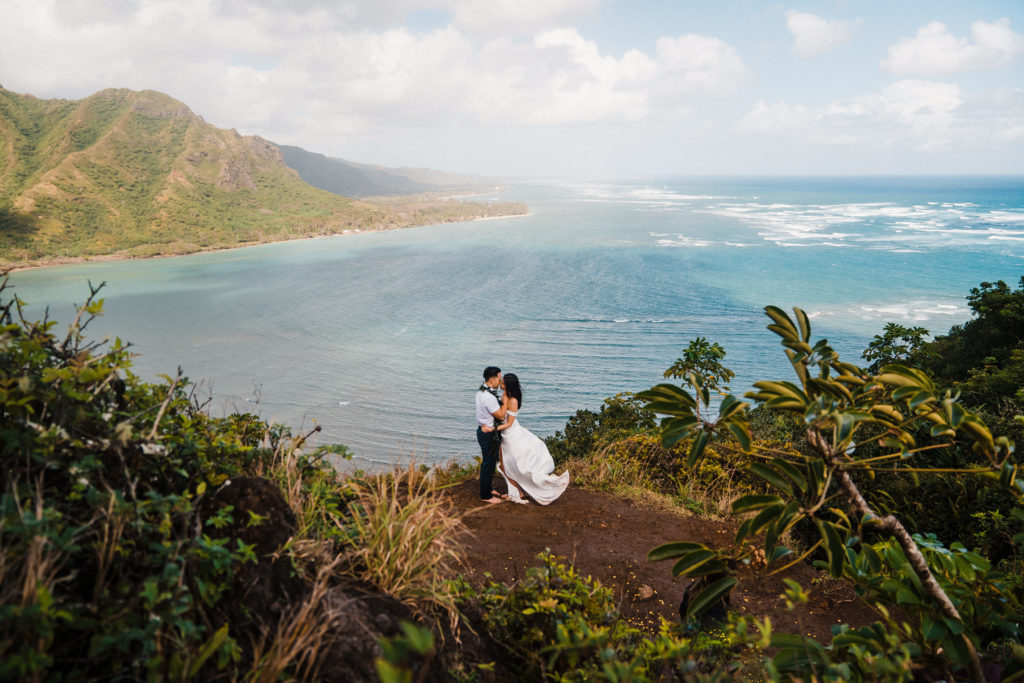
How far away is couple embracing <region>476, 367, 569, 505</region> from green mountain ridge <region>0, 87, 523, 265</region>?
240 ft

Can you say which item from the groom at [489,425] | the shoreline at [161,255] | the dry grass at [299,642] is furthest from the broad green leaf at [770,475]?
the shoreline at [161,255]

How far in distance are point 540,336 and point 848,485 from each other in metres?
33.3

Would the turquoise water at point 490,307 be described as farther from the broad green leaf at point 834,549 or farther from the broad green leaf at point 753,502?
the broad green leaf at point 834,549

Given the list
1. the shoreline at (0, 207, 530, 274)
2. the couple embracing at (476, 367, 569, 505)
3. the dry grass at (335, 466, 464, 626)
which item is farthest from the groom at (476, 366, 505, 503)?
the shoreline at (0, 207, 530, 274)

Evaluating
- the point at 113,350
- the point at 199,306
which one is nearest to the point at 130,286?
the point at 199,306

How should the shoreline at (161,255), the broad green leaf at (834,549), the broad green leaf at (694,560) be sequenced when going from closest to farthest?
the broad green leaf at (834,549)
the broad green leaf at (694,560)
the shoreline at (161,255)

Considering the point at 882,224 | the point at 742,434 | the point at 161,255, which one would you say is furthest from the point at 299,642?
the point at 882,224

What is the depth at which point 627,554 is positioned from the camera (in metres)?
5.00

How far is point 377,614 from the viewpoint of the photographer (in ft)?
7.99

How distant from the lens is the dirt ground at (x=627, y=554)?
13.9 feet

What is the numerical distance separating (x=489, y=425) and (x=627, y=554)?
206 cm

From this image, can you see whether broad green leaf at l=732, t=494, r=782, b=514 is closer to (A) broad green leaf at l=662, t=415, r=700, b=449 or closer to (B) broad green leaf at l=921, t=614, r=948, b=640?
(A) broad green leaf at l=662, t=415, r=700, b=449

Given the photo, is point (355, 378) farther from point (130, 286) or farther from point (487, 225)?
point (487, 225)

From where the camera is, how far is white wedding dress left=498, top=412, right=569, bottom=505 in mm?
6195
